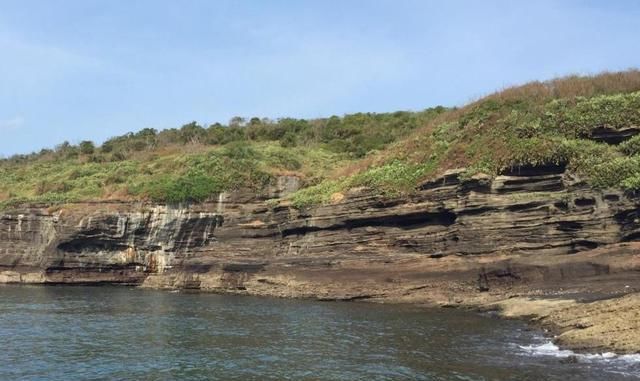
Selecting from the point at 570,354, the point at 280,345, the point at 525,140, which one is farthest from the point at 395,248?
the point at 570,354

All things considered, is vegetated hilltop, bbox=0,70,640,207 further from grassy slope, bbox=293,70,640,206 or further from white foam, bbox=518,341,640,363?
white foam, bbox=518,341,640,363

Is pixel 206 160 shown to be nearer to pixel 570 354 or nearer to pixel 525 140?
pixel 525 140

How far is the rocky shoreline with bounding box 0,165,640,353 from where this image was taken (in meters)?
26.8

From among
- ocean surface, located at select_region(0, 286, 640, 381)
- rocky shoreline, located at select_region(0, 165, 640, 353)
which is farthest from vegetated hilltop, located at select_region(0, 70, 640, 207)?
ocean surface, located at select_region(0, 286, 640, 381)

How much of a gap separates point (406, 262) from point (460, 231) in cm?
364

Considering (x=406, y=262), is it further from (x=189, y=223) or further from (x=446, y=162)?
(x=189, y=223)

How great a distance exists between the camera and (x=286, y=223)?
1647 inches

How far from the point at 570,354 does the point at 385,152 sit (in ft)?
100

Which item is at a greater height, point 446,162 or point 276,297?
point 446,162

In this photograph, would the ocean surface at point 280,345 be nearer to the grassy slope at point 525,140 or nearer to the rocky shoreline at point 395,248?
the rocky shoreline at point 395,248

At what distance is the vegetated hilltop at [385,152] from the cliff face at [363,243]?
1.34 m

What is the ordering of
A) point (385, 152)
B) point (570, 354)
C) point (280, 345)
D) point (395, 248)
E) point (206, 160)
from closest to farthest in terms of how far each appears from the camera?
point (570, 354) < point (280, 345) < point (395, 248) < point (385, 152) < point (206, 160)

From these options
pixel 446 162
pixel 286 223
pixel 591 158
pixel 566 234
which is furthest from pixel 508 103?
pixel 286 223

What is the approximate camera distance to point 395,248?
36.0 metres
